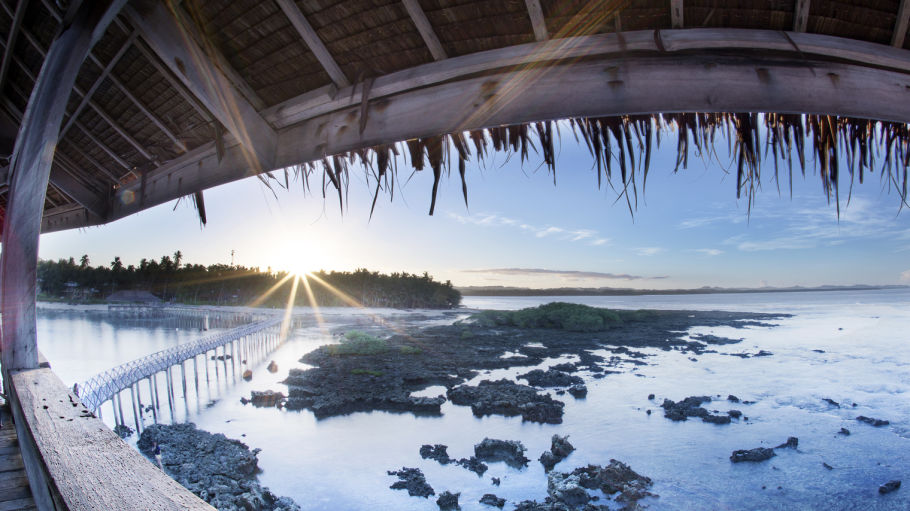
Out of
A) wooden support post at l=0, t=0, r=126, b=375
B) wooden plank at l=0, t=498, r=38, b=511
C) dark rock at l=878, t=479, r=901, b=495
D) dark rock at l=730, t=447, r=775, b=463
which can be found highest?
A: wooden support post at l=0, t=0, r=126, b=375

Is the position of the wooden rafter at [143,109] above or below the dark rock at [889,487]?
above

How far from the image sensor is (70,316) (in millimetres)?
45156

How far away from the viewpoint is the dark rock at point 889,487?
8766 millimetres

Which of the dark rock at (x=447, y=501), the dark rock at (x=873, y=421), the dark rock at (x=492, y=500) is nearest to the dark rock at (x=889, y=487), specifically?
the dark rock at (x=873, y=421)

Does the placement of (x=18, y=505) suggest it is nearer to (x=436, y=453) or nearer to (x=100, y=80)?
(x=100, y=80)

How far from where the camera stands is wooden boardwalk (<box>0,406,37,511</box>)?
1.79 meters

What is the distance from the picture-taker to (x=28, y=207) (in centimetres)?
229

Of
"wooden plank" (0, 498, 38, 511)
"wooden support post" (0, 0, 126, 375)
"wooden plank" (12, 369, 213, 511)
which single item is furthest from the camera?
"wooden support post" (0, 0, 126, 375)

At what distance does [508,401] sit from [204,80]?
11671 millimetres

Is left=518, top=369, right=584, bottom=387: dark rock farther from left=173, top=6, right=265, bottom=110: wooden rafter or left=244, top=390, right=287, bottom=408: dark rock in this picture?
left=173, top=6, right=265, bottom=110: wooden rafter

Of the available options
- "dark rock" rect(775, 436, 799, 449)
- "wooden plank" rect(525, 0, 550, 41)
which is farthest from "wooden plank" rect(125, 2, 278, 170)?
"dark rock" rect(775, 436, 799, 449)

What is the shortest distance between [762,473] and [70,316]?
194 ft

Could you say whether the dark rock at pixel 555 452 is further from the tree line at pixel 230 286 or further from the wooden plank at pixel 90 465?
the tree line at pixel 230 286

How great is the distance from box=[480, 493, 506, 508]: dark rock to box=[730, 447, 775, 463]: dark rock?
19.6 feet
